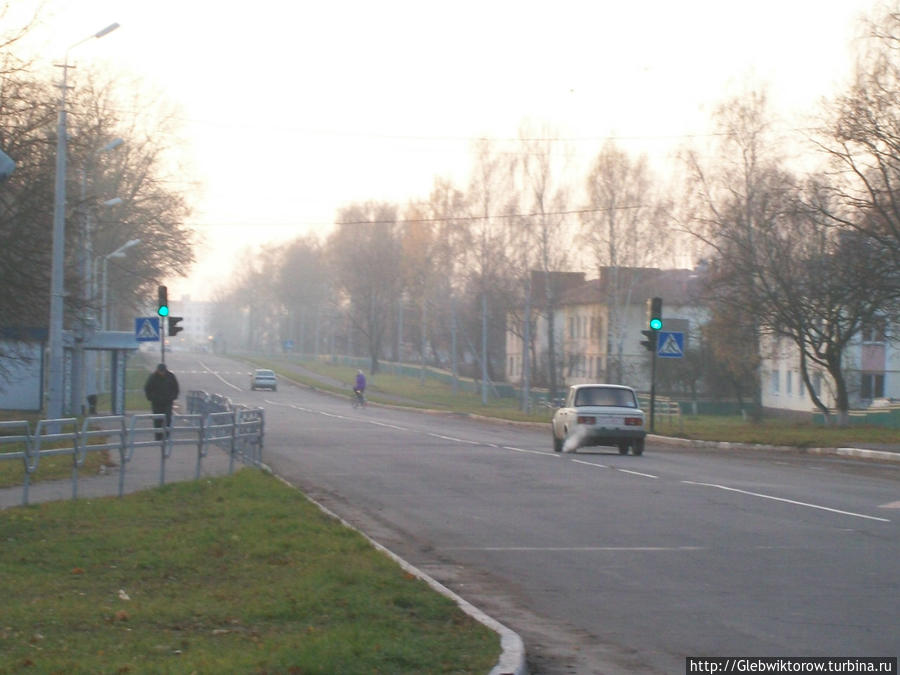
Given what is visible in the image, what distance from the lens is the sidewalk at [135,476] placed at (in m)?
15.5

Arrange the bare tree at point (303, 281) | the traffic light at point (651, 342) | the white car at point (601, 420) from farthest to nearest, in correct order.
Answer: the bare tree at point (303, 281)
the traffic light at point (651, 342)
the white car at point (601, 420)

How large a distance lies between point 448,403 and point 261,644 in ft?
213

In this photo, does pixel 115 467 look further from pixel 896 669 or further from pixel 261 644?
pixel 896 669

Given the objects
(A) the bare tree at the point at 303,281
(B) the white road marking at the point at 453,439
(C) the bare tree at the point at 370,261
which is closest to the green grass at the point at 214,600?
(B) the white road marking at the point at 453,439

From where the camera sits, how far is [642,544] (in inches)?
489

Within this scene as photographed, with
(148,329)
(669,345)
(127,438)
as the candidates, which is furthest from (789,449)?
(127,438)

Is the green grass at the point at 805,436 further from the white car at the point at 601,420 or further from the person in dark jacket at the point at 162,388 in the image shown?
the person in dark jacket at the point at 162,388

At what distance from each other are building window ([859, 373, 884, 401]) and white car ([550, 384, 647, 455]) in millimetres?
49432

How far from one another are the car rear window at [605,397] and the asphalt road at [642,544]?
167cm

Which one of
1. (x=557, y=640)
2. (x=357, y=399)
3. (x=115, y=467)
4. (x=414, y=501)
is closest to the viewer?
(x=557, y=640)

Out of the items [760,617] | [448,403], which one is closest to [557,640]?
[760,617]

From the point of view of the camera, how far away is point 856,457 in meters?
27.4

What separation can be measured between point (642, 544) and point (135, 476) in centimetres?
915

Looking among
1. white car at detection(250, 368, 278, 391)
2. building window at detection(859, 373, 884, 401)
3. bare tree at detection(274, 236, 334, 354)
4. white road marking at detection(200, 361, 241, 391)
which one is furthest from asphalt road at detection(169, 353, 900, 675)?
bare tree at detection(274, 236, 334, 354)
